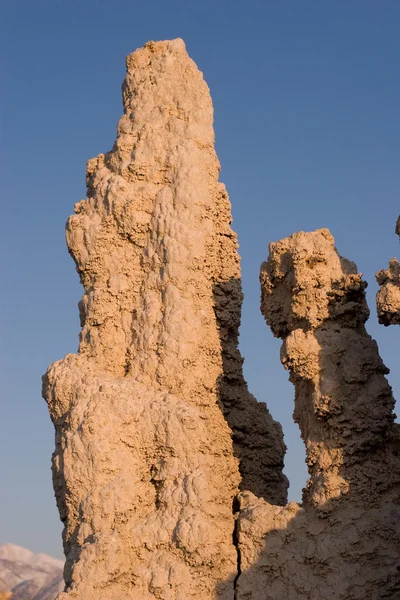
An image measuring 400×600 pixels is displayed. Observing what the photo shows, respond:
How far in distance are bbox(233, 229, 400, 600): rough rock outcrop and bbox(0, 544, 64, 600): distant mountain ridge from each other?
3085 centimetres

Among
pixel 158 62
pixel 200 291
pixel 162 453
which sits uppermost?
pixel 158 62

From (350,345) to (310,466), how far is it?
53.8 inches

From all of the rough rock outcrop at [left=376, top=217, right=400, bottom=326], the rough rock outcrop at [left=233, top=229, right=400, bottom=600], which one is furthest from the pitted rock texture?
the rough rock outcrop at [left=376, top=217, right=400, bottom=326]

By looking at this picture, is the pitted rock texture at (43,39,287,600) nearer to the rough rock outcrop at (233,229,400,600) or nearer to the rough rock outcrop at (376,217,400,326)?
the rough rock outcrop at (233,229,400,600)

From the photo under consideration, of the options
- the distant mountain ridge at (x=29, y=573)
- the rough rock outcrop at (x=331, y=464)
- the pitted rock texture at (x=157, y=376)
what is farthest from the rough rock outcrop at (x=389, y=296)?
the distant mountain ridge at (x=29, y=573)

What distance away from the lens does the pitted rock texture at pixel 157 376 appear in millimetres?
10883

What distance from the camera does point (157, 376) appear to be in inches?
465

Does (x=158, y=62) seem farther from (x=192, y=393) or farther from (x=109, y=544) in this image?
(x=109, y=544)

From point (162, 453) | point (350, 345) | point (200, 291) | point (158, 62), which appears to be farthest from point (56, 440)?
point (158, 62)

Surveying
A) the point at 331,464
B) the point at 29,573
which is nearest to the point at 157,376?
the point at 331,464

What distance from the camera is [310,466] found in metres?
11.2

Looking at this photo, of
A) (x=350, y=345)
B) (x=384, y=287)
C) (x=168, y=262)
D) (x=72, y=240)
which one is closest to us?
(x=384, y=287)

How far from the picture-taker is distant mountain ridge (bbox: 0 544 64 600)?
41562 mm

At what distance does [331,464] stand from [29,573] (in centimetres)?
3686
